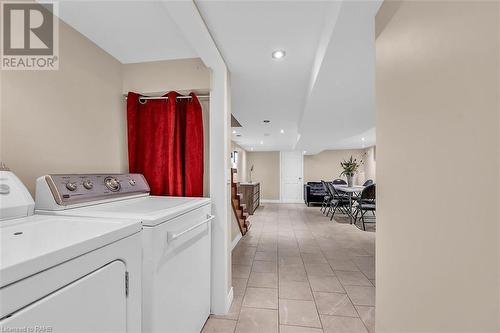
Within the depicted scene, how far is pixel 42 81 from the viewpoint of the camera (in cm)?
124

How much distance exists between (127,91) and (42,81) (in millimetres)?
610

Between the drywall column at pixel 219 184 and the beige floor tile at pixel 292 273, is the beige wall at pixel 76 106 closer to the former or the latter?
the drywall column at pixel 219 184

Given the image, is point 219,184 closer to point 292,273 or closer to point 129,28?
point 129,28

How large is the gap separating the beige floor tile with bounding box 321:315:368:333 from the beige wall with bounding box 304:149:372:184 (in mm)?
7103

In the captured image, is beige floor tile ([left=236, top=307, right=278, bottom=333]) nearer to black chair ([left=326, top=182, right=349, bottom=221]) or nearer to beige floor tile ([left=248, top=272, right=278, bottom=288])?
beige floor tile ([left=248, top=272, right=278, bottom=288])

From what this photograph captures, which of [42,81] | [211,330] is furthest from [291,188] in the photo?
[42,81]

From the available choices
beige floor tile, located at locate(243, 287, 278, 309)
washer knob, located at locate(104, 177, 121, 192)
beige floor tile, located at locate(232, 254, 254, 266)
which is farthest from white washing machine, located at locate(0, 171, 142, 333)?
beige floor tile, located at locate(232, 254, 254, 266)

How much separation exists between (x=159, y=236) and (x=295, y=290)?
160cm

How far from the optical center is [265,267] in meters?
2.55

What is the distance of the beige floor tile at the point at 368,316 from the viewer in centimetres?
158

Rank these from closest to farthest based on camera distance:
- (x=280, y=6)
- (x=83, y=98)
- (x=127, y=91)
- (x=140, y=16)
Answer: (x=280, y=6)
(x=140, y=16)
(x=83, y=98)
(x=127, y=91)

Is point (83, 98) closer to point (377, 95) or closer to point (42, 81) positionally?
point (42, 81)

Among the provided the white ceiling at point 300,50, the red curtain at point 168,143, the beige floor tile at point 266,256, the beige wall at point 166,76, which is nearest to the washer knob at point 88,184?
the red curtain at point 168,143

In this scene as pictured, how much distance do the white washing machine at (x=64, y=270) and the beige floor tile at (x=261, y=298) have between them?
1.18 meters
